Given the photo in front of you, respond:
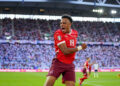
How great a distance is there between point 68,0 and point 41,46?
10286 mm

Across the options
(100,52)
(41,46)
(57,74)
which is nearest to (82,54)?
(100,52)

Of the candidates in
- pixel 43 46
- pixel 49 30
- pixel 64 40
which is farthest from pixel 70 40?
pixel 49 30

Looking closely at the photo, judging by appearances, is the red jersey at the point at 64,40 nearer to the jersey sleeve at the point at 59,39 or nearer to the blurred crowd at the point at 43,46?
the jersey sleeve at the point at 59,39

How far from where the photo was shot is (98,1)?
4847 cm

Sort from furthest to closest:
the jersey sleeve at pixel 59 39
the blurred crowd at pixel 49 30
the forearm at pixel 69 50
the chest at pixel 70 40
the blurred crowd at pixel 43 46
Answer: the blurred crowd at pixel 49 30 < the blurred crowd at pixel 43 46 < the chest at pixel 70 40 < the jersey sleeve at pixel 59 39 < the forearm at pixel 69 50

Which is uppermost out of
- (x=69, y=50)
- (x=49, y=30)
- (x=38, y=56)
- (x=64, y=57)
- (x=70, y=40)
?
(x=70, y=40)

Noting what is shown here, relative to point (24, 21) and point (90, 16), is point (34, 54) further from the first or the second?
point (90, 16)

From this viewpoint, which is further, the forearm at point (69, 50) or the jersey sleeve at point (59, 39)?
the jersey sleeve at point (59, 39)

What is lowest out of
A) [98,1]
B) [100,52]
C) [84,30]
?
[100,52]

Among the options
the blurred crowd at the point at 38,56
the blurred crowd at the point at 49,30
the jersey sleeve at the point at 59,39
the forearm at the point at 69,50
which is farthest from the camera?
the blurred crowd at the point at 49,30

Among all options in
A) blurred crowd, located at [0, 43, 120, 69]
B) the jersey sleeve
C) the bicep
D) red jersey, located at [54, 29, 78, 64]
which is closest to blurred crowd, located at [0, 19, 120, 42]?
blurred crowd, located at [0, 43, 120, 69]

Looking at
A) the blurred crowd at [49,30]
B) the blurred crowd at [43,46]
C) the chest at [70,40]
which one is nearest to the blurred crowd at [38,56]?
the blurred crowd at [43,46]

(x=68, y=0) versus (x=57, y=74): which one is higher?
(x=68, y=0)

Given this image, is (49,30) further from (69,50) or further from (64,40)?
(69,50)
